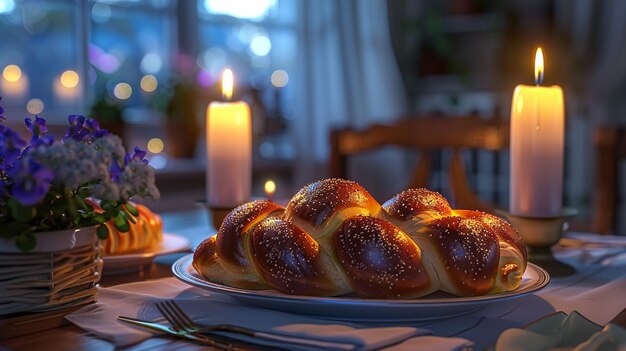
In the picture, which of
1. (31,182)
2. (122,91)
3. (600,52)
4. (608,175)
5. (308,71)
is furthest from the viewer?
(308,71)

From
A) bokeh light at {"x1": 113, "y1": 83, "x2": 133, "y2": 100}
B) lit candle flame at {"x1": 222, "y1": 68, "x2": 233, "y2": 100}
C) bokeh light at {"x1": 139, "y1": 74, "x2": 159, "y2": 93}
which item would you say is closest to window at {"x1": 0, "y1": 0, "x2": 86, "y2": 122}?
bokeh light at {"x1": 113, "y1": 83, "x2": 133, "y2": 100}

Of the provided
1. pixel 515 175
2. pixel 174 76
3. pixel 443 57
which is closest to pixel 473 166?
pixel 443 57

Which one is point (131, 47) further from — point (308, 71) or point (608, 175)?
point (608, 175)

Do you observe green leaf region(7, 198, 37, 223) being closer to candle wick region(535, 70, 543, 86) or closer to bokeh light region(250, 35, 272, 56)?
candle wick region(535, 70, 543, 86)

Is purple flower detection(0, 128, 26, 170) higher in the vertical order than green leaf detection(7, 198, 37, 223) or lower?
higher

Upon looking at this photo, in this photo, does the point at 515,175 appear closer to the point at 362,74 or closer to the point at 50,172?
the point at 50,172

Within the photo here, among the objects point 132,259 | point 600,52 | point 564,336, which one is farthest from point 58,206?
point 600,52

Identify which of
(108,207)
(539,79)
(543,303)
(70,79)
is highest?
(70,79)

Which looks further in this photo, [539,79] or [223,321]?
[539,79]
